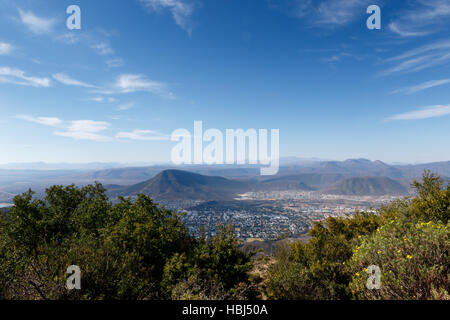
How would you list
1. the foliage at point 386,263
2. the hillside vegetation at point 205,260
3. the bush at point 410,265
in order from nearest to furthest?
the bush at point 410,265 → the foliage at point 386,263 → the hillside vegetation at point 205,260

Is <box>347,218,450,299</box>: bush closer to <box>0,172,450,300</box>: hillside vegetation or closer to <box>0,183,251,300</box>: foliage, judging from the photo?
<box>0,172,450,300</box>: hillside vegetation

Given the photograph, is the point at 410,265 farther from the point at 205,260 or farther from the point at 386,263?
the point at 205,260

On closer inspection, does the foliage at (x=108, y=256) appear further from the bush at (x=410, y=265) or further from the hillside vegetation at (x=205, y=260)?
the bush at (x=410, y=265)

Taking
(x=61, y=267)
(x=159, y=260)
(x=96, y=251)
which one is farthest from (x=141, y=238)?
(x=61, y=267)

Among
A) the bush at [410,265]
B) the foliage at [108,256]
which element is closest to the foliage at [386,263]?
the bush at [410,265]

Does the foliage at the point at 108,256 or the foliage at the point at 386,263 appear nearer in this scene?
the foliage at the point at 386,263

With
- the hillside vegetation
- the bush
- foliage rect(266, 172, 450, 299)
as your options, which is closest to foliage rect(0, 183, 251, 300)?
the hillside vegetation

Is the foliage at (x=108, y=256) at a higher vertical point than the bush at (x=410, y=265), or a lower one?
lower

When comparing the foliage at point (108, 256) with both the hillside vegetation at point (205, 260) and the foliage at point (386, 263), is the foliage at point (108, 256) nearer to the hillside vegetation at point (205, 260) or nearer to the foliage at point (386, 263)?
the hillside vegetation at point (205, 260)

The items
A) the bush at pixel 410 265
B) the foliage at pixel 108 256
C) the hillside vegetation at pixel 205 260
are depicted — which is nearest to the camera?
the bush at pixel 410 265

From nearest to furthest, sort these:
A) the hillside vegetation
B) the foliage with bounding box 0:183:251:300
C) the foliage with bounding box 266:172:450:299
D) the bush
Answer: the bush → the foliage with bounding box 266:172:450:299 → the hillside vegetation → the foliage with bounding box 0:183:251:300
